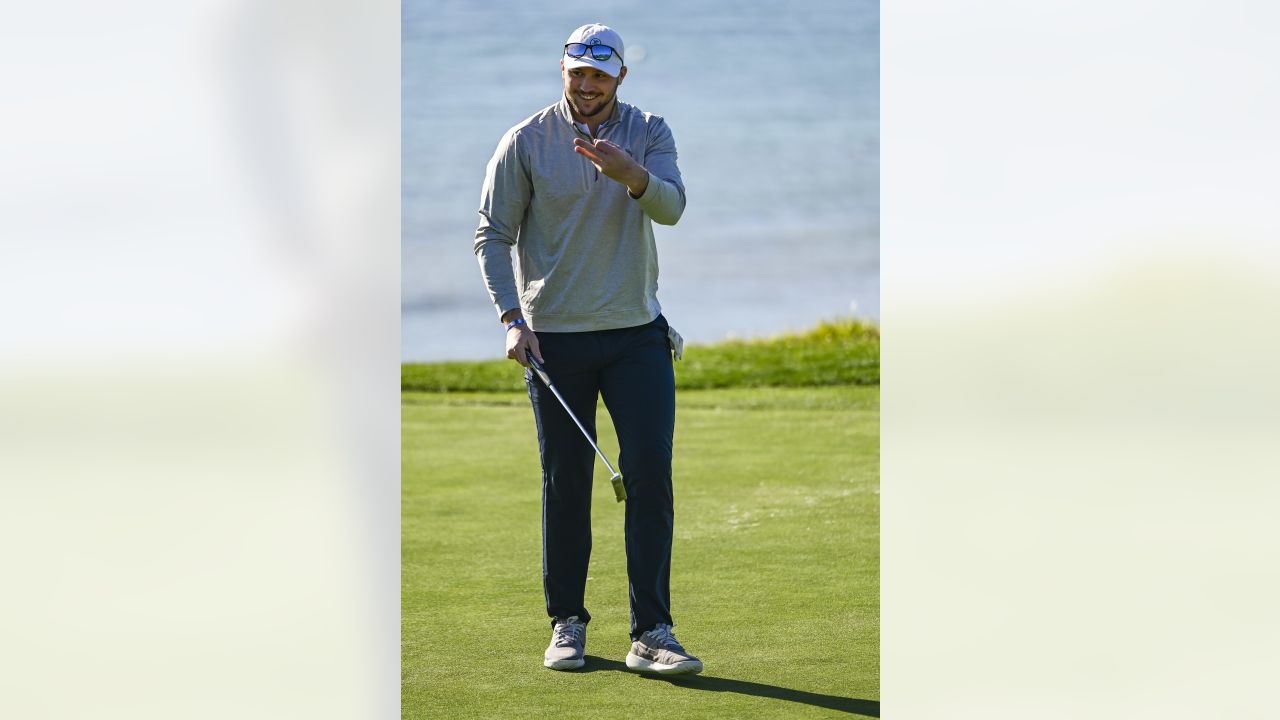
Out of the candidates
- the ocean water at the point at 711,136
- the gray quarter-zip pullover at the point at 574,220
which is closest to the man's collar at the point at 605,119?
the gray quarter-zip pullover at the point at 574,220

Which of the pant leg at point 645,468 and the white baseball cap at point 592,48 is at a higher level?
the white baseball cap at point 592,48

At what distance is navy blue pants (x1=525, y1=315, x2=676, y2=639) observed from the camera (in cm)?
246

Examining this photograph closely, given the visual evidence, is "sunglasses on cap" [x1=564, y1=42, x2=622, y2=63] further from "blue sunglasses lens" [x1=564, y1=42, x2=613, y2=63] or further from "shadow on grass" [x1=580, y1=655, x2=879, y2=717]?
"shadow on grass" [x1=580, y1=655, x2=879, y2=717]

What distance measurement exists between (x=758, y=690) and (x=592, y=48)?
1.09 m

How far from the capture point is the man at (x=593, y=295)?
245 cm

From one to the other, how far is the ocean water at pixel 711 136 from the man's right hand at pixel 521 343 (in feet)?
18.6

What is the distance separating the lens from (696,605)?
9.57 ft

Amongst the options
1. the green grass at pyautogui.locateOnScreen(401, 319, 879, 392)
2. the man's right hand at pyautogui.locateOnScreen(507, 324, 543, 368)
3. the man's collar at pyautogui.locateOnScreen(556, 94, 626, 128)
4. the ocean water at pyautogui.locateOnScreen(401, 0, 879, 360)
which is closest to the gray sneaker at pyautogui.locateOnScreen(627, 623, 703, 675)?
the man's right hand at pyautogui.locateOnScreen(507, 324, 543, 368)

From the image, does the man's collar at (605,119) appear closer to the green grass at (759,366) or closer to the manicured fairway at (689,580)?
the manicured fairway at (689,580)

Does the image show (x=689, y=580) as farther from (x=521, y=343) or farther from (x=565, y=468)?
(x=521, y=343)

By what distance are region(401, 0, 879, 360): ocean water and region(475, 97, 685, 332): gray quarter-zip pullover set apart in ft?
18.4

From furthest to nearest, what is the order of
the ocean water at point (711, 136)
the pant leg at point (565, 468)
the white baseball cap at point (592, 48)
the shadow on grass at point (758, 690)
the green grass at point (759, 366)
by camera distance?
the ocean water at point (711, 136) → the green grass at point (759, 366) → the pant leg at point (565, 468) → the white baseball cap at point (592, 48) → the shadow on grass at point (758, 690)

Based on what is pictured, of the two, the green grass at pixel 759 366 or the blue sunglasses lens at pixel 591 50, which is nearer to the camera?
the blue sunglasses lens at pixel 591 50

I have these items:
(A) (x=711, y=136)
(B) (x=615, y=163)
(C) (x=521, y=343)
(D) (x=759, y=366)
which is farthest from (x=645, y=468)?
(A) (x=711, y=136)
